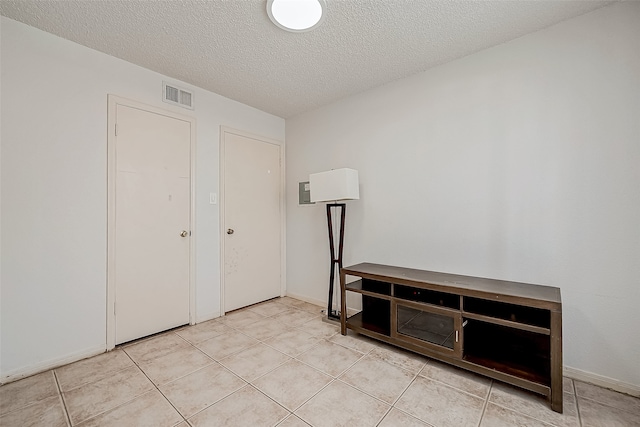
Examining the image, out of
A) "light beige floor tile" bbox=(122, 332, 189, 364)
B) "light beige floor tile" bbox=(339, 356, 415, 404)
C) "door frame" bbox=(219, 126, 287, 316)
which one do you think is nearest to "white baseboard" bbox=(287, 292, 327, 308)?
"door frame" bbox=(219, 126, 287, 316)

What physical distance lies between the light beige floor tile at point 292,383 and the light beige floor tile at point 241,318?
0.99m

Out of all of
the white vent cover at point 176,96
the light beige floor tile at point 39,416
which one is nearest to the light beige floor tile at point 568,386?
the light beige floor tile at point 39,416

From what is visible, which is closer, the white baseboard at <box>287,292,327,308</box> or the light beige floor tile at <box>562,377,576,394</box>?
Result: the light beige floor tile at <box>562,377,576,394</box>

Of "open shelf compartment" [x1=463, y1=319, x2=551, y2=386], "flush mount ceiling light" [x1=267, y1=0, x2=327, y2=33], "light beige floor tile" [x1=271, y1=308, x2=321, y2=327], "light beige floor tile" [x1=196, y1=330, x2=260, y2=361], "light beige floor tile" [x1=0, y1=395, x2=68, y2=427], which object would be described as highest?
"flush mount ceiling light" [x1=267, y1=0, x2=327, y2=33]

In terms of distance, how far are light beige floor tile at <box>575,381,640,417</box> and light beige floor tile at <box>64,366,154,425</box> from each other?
2873 mm

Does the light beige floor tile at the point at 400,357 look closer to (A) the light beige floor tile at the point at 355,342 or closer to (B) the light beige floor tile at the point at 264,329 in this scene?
(A) the light beige floor tile at the point at 355,342

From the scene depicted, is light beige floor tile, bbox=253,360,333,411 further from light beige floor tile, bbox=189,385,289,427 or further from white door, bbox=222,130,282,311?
white door, bbox=222,130,282,311

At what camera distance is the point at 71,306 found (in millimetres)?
2139

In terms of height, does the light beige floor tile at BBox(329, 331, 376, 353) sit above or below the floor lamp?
below

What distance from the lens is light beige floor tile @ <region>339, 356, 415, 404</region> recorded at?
174 centimetres

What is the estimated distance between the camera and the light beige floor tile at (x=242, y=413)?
58.8 inches

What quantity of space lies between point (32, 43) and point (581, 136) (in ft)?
13.3

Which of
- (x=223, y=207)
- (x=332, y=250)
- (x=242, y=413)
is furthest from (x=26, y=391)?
(x=332, y=250)

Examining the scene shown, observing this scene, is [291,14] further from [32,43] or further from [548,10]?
[32,43]
